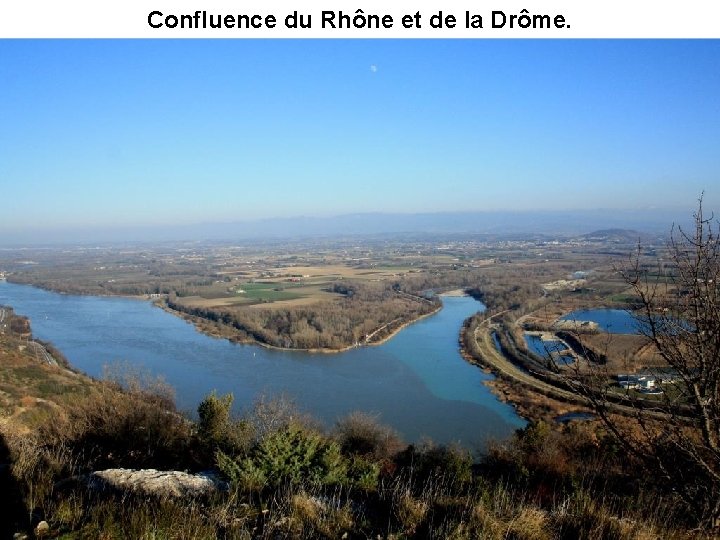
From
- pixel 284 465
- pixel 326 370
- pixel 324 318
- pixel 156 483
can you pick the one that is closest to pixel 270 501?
pixel 284 465

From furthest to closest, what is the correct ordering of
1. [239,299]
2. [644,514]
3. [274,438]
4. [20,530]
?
[239,299] → [274,438] → [644,514] → [20,530]

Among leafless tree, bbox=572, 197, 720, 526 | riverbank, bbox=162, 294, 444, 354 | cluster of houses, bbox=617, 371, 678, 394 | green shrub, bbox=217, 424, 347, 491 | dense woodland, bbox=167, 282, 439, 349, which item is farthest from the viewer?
dense woodland, bbox=167, 282, 439, 349

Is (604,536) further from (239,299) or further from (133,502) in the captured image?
(239,299)

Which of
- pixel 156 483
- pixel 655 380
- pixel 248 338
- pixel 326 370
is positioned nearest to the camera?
pixel 655 380

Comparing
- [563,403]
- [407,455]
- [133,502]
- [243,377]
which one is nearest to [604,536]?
[133,502]

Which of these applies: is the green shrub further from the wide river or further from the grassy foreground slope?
the wide river

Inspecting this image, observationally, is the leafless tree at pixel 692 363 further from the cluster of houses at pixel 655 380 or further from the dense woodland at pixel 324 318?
the dense woodland at pixel 324 318

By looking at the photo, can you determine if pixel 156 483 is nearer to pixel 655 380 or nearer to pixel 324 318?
pixel 655 380

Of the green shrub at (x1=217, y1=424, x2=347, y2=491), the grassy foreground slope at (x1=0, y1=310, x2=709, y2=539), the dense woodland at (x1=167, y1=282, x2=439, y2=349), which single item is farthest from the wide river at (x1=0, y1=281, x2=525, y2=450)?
the green shrub at (x1=217, y1=424, x2=347, y2=491)
